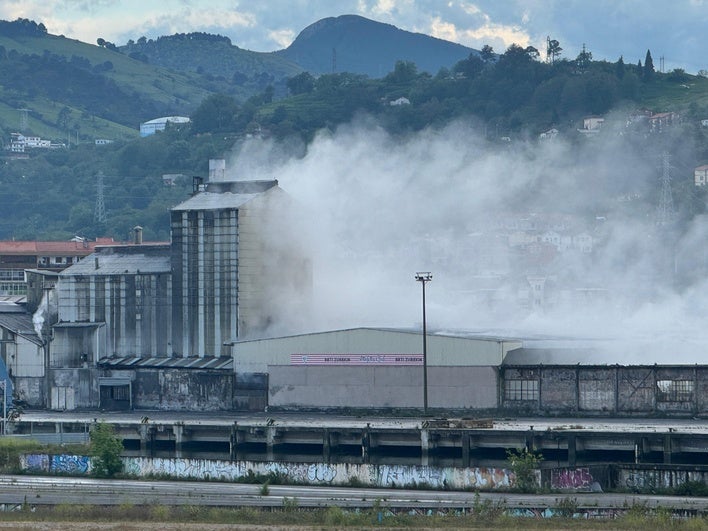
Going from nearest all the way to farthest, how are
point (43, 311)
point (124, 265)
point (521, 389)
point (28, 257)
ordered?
point (521, 389) → point (43, 311) → point (124, 265) → point (28, 257)

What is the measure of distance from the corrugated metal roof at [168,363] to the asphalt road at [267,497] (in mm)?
26092

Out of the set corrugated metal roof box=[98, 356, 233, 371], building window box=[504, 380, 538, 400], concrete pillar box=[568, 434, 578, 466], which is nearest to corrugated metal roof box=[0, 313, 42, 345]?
corrugated metal roof box=[98, 356, 233, 371]

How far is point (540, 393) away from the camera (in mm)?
93062

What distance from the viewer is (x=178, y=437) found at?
90250mm

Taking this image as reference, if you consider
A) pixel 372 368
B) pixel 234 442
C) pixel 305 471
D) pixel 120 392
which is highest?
pixel 372 368

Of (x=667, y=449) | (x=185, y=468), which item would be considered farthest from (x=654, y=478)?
(x=185, y=468)

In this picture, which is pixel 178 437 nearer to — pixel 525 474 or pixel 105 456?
pixel 105 456

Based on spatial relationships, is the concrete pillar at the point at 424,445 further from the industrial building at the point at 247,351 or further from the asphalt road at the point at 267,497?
the asphalt road at the point at 267,497

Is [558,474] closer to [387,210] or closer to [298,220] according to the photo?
[298,220]

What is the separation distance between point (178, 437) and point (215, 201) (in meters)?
25.2

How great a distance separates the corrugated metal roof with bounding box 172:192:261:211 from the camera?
109 m

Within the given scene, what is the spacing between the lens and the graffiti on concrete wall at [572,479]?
71625mm

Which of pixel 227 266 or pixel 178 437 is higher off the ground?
pixel 227 266

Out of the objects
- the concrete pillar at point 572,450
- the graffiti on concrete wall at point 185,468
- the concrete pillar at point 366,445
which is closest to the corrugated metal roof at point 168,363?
the concrete pillar at point 366,445
